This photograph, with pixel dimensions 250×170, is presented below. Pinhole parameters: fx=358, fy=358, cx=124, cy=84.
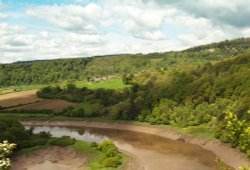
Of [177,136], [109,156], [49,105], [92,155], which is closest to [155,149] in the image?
[177,136]

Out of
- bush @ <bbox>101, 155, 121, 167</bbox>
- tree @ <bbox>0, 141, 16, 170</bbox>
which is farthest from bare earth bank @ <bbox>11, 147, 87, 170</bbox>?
tree @ <bbox>0, 141, 16, 170</bbox>

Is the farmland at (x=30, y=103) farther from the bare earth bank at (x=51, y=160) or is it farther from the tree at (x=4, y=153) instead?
the tree at (x=4, y=153)

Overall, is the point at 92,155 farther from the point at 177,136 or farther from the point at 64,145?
the point at 177,136

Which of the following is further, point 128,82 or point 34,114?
point 128,82

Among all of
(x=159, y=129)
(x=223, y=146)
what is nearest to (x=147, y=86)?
(x=159, y=129)

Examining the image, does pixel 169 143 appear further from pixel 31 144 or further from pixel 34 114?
pixel 34 114

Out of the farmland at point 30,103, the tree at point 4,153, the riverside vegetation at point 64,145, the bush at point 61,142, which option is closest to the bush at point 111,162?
the riverside vegetation at point 64,145
